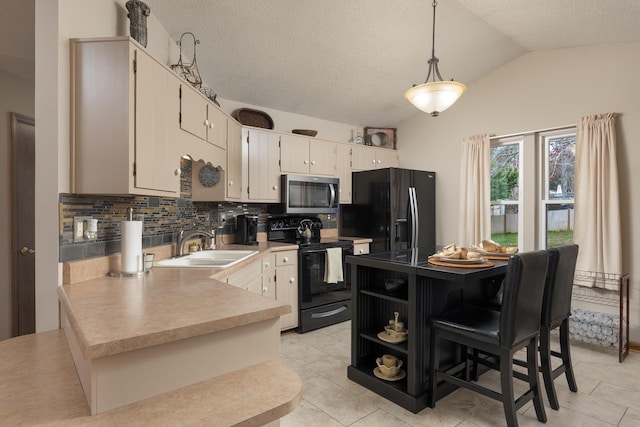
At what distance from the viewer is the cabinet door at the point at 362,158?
4.42 meters

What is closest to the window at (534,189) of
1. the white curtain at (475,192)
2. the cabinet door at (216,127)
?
the white curtain at (475,192)

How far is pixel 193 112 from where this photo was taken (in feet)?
7.53

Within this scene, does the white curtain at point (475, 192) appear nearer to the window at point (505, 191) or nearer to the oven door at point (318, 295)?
the window at point (505, 191)

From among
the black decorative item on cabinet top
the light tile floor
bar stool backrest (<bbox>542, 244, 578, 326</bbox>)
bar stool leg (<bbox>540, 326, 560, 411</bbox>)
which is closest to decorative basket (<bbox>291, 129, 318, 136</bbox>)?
the black decorative item on cabinet top

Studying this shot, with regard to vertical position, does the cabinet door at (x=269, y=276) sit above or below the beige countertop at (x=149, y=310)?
below

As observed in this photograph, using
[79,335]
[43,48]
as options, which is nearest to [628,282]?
[79,335]

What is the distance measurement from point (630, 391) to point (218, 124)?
3.52 m

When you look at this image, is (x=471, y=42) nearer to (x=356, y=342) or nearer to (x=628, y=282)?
(x=628, y=282)

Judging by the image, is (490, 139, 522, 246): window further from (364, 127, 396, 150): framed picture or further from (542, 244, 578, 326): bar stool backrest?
(542, 244, 578, 326): bar stool backrest

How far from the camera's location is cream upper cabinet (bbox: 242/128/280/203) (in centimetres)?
352

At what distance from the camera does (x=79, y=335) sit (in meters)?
0.95

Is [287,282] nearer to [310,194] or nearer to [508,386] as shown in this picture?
[310,194]

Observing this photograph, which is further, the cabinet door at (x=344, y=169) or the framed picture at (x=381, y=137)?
the framed picture at (x=381, y=137)

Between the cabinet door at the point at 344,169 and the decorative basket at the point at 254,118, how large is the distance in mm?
916
